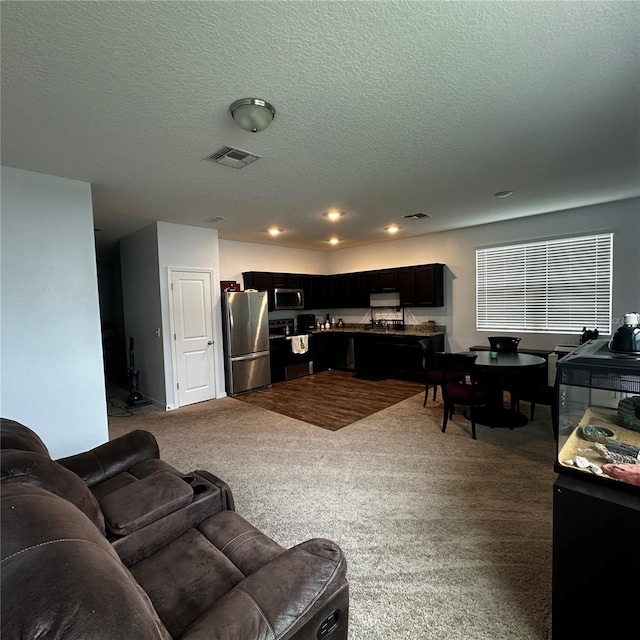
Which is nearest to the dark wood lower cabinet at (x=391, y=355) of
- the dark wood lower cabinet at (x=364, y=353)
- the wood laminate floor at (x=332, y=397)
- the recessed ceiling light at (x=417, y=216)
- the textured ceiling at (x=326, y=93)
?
the dark wood lower cabinet at (x=364, y=353)

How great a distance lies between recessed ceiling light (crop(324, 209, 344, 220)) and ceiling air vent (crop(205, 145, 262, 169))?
1.76 m

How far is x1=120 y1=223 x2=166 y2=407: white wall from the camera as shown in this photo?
16.4ft

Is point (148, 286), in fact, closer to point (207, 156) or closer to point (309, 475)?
point (207, 156)

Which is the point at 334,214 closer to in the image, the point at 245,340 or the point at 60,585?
the point at 245,340

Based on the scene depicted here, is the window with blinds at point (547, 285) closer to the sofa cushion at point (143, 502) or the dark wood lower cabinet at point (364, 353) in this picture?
the dark wood lower cabinet at point (364, 353)

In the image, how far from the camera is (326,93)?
6.29ft

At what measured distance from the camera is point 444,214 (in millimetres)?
4785

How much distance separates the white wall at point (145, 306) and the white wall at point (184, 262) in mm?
84

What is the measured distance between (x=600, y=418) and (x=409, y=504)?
4.61 feet

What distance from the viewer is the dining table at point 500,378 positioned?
3590 mm

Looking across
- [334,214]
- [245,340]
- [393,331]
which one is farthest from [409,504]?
[393,331]

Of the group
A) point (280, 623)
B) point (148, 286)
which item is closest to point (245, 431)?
point (148, 286)

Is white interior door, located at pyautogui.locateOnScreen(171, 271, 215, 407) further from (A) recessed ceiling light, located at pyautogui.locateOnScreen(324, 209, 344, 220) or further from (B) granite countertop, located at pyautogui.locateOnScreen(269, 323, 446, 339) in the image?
(A) recessed ceiling light, located at pyautogui.locateOnScreen(324, 209, 344, 220)

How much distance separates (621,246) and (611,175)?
5.00 feet
